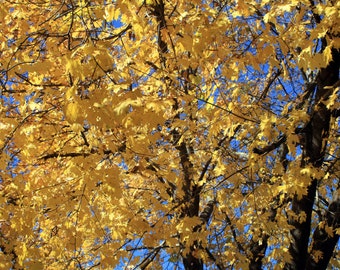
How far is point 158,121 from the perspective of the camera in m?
2.86

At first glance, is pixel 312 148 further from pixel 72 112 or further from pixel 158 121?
pixel 72 112

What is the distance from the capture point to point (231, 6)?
4645 millimetres

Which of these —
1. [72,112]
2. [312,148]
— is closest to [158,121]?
[72,112]

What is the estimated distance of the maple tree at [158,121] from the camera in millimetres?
3514

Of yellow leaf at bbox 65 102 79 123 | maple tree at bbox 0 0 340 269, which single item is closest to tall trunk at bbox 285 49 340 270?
maple tree at bbox 0 0 340 269

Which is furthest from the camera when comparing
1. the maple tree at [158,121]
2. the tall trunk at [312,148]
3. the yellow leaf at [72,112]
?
the tall trunk at [312,148]

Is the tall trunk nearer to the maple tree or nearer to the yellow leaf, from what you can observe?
the maple tree

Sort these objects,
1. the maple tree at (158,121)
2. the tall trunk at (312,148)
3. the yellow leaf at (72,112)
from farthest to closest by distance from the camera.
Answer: the tall trunk at (312,148), the maple tree at (158,121), the yellow leaf at (72,112)

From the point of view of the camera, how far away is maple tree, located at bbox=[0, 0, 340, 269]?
11.5ft

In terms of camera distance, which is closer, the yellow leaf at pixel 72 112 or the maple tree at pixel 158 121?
the yellow leaf at pixel 72 112

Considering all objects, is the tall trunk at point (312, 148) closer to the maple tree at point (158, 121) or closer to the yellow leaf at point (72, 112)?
the maple tree at point (158, 121)

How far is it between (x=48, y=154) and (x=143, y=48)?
1.93m

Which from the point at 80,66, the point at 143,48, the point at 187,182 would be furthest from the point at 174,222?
the point at 80,66

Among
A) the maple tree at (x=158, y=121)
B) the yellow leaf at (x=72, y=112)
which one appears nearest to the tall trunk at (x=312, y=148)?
the maple tree at (x=158, y=121)
